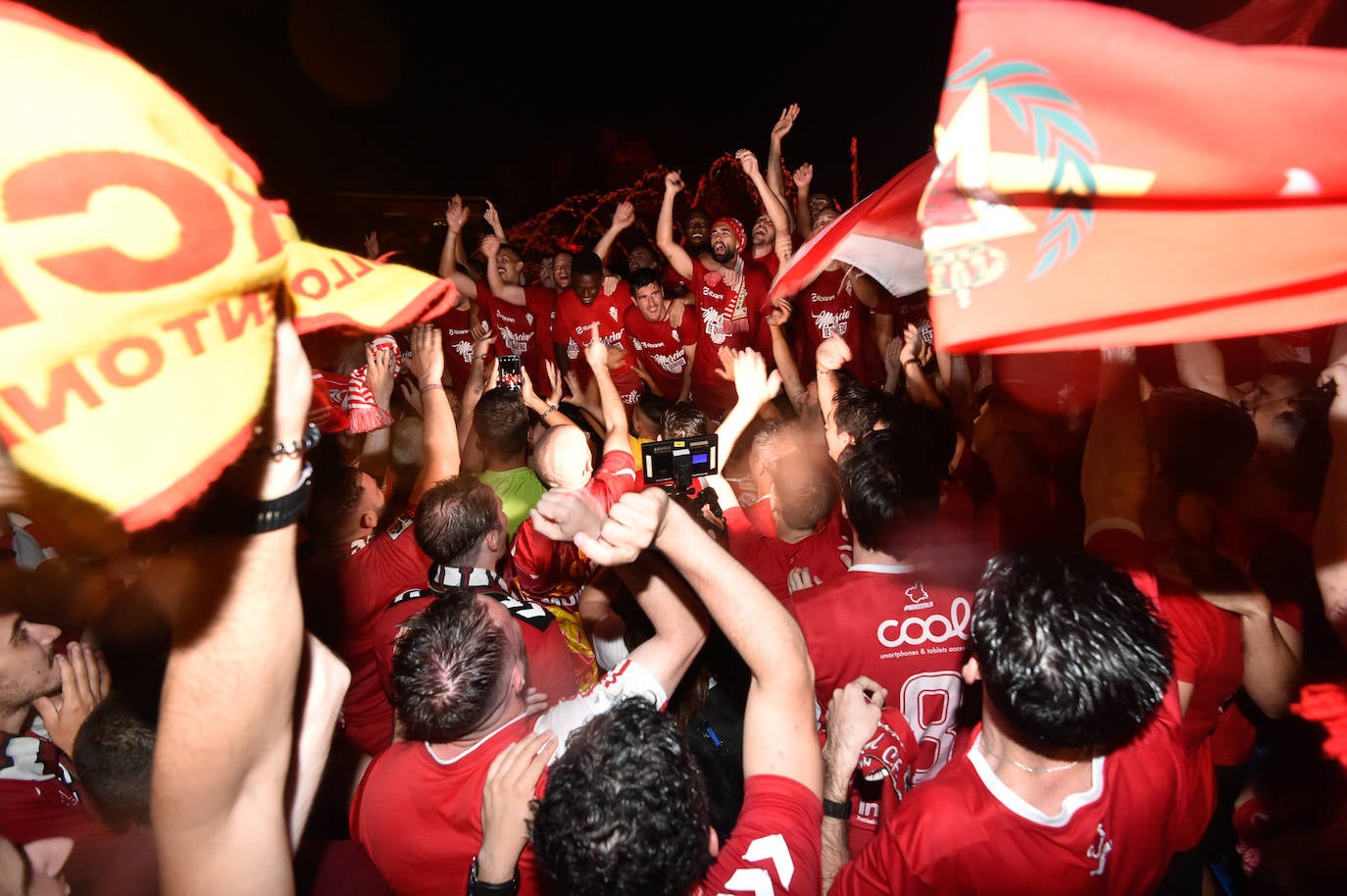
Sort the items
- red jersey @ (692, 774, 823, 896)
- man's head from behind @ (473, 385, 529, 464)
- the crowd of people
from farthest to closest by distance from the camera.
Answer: man's head from behind @ (473, 385, 529, 464)
red jersey @ (692, 774, 823, 896)
the crowd of people

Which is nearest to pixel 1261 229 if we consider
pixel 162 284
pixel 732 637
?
pixel 732 637

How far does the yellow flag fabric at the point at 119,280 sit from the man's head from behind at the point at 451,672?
3.59 ft

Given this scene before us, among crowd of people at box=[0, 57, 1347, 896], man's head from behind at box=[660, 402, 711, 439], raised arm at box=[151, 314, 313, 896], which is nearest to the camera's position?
raised arm at box=[151, 314, 313, 896]

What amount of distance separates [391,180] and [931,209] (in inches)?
508

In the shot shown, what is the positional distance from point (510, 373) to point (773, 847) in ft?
12.0

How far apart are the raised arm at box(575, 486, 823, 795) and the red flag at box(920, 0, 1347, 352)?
2.33 feet

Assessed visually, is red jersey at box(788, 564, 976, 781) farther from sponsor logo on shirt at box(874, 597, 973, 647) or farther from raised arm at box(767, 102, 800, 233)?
raised arm at box(767, 102, 800, 233)

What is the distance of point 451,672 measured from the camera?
1.76 meters

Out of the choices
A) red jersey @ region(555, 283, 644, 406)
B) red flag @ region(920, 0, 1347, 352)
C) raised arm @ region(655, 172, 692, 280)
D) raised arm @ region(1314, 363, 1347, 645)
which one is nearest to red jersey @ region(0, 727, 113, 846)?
red flag @ region(920, 0, 1347, 352)

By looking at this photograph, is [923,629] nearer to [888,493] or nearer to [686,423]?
[888,493]

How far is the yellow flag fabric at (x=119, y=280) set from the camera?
724 millimetres

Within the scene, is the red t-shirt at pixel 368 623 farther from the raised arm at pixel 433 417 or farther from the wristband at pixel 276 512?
the wristband at pixel 276 512

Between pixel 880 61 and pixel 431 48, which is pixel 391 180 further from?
pixel 880 61

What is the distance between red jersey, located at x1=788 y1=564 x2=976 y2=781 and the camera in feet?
6.99
